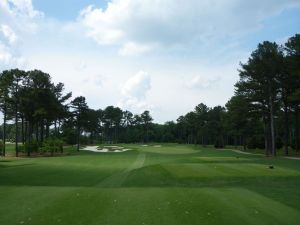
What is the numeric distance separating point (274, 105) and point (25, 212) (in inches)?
1970

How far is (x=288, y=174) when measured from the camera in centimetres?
2322

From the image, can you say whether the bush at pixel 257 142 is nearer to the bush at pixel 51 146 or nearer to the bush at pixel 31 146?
the bush at pixel 51 146

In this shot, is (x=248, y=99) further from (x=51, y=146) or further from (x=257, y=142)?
(x=51, y=146)

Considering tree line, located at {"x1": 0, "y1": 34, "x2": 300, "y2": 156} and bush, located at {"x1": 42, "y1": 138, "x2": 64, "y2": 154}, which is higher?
tree line, located at {"x1": 0, "y1": 34, "x2": 300, "y2": 156}

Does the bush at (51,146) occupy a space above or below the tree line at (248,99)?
below

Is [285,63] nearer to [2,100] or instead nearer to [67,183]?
[67,183]

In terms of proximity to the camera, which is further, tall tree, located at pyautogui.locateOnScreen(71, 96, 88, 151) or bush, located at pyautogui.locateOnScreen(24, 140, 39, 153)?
tall tree, located at pyautogui.locateOnScreen(71, 96, 88, 151)

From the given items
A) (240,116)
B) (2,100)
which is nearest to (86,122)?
(2,100)

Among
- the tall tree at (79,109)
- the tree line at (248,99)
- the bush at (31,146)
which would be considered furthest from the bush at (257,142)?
the bush at (31,146)

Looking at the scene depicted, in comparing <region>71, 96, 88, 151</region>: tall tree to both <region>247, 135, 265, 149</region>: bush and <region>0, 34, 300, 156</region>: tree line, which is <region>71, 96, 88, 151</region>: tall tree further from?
<region>247, 135, 265, 149</region>: bush

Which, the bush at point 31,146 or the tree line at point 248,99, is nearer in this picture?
the tree line at point 248,99

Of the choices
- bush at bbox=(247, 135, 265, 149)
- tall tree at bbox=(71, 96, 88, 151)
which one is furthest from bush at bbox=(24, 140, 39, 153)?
bush at bbox=(247, 135, 265, 149)

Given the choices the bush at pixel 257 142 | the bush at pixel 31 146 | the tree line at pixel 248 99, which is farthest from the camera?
the bush at pixel 257 142

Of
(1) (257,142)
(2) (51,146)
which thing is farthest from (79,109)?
(1) (257,142)
